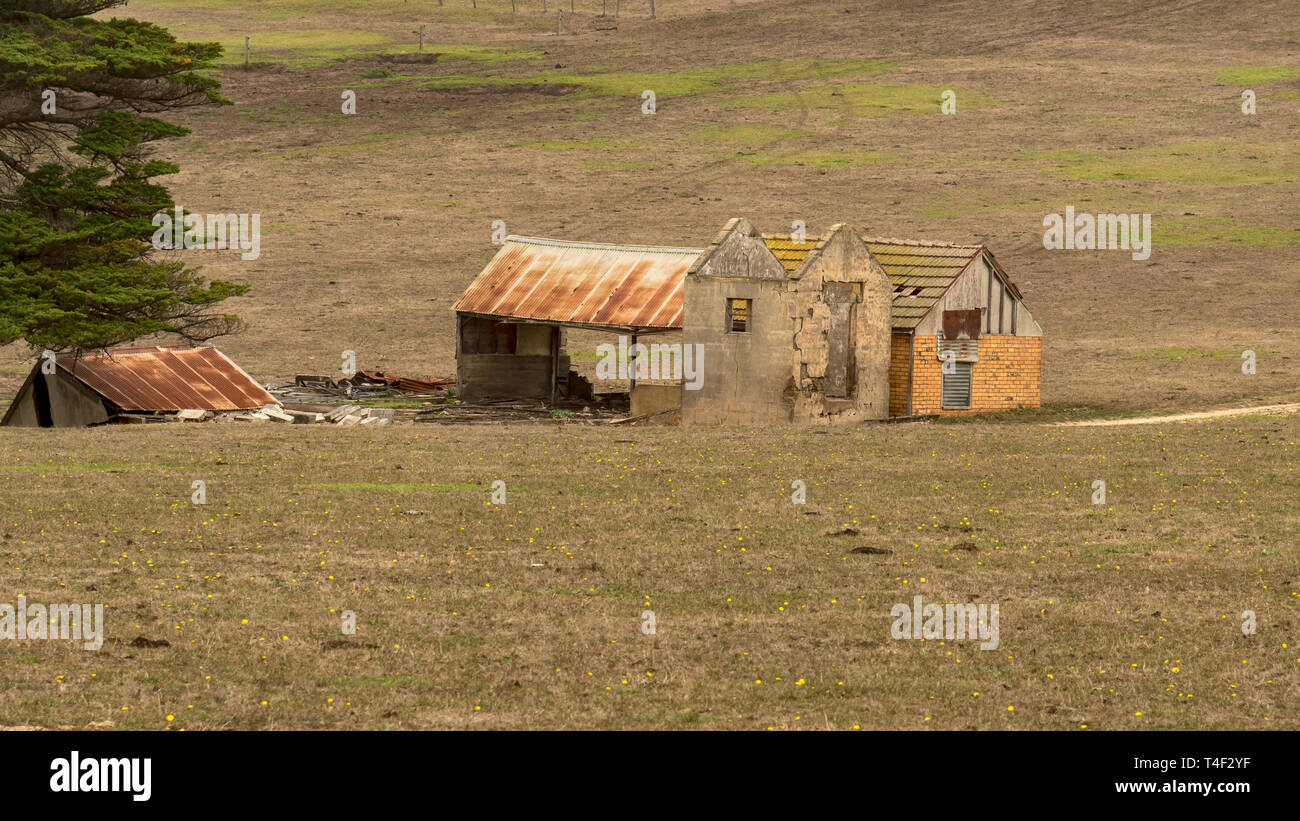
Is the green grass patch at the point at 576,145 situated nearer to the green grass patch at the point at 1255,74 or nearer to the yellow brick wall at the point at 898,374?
the green grass patch at the point at 1255,74

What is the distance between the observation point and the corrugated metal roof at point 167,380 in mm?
39031

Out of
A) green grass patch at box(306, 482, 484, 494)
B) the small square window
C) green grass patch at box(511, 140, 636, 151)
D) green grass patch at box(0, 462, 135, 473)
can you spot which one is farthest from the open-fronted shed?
green grass patch at box(511, 140, 636, 151)

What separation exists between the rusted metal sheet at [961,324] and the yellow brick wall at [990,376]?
0.43 metres

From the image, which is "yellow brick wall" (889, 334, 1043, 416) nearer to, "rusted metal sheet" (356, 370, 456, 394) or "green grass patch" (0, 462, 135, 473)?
"rusted metal sheet" (356, 370, 456, 394)

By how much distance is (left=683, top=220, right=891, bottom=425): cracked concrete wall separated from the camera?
127 feet

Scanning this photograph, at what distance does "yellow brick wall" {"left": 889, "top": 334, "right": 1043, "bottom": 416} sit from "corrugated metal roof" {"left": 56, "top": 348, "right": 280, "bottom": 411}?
662 inches

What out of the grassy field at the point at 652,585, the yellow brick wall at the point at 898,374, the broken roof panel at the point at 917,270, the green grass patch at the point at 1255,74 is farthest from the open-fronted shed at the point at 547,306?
the green grass patch at the point at 1255,74

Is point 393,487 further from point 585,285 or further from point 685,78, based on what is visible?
point 685,78

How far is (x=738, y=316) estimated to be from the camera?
3950cm

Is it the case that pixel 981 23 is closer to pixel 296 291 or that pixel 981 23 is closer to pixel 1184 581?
pixel 296 291

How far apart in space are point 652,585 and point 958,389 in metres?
25.0

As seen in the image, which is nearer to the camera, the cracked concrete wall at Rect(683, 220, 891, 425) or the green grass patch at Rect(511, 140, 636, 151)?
the cracked concrete wall at Rect(683, 220, 891, 425)

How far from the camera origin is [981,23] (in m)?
118

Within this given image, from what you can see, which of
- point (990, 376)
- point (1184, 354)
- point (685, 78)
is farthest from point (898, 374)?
point (685, 78)
